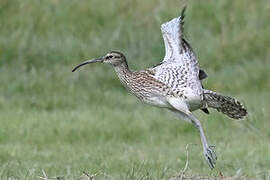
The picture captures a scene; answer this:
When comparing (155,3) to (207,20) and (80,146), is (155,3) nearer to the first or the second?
(207,20)

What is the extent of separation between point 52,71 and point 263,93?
3012mm

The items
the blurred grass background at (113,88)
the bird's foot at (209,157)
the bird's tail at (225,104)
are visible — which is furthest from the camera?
the blurred grass background at (113,88)

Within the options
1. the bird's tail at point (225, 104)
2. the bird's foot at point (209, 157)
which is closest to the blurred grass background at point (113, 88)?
the bird's foot at point (209, 157)

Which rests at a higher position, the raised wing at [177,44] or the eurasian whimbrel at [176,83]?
the raised wing at [177,44]

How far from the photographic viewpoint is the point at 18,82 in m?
11.8

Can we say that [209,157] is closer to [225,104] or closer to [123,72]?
[225,104]

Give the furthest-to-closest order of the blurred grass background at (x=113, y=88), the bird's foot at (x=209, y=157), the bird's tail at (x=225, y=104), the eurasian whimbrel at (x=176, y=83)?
the blurred grass background at (x=113, y=88), the bird's tail at (x=225, y=104), the eurasian whimbrel at (x=176, y=83), the bird's foot at (x=209, y=157)

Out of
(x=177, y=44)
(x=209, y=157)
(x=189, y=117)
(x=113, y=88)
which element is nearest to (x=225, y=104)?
(x=189, y=117)

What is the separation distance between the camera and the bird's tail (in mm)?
7824

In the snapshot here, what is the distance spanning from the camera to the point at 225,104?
8.02m

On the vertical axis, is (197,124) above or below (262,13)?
below

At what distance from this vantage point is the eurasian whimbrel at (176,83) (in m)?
7.63

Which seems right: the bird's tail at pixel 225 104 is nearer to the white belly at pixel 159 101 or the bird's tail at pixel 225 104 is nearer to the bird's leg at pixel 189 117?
the bird's leg at pixel 189 117

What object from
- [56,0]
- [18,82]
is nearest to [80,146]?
[18,82]
